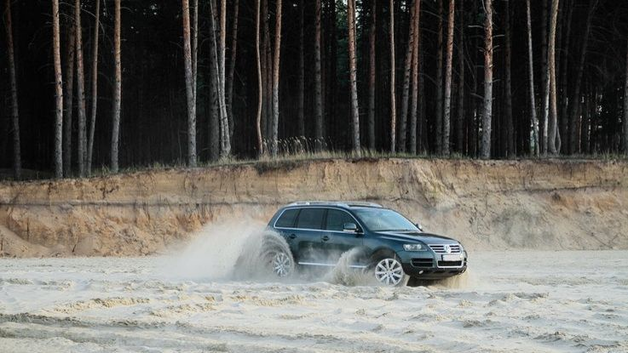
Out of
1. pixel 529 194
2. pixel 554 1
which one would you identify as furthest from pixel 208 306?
pixel 554 1

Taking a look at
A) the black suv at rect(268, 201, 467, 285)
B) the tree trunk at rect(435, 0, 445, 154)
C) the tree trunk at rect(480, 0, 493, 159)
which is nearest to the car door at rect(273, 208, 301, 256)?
the black suv at rect(268, 201, 467, 285)

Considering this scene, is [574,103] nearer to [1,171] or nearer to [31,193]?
[31,193]

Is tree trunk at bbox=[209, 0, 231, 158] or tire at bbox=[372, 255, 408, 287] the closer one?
tire at bbox=[372, 255, 408, 287]

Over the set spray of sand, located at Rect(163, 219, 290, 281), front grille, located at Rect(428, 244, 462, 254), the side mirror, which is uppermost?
the side mirror

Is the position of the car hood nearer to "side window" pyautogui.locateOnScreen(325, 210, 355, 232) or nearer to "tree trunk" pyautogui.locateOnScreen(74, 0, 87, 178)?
"side window" pyautogui.locateOnScreen(325, 210, 355, 232)

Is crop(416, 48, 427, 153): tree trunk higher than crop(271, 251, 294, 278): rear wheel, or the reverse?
crop(416, 48, 427, 153): tree trunk

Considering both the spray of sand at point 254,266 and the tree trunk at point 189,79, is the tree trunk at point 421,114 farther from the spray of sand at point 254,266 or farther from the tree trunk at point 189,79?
the spray of sand at point 254,266

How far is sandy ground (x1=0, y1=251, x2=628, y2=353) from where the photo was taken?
9.88 metres

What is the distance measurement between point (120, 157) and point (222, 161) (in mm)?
24404

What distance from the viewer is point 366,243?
1661 cm

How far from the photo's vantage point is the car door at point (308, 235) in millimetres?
17391

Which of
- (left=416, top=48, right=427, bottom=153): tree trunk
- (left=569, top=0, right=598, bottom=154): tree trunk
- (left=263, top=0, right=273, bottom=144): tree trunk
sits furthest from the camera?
(left=416, top=48, right=427, bottom=153): tree trunk

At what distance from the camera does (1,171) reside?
42.5 meters

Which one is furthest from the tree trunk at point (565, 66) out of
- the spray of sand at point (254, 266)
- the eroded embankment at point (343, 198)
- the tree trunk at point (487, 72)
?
the spray of sand at point (254, 266)
